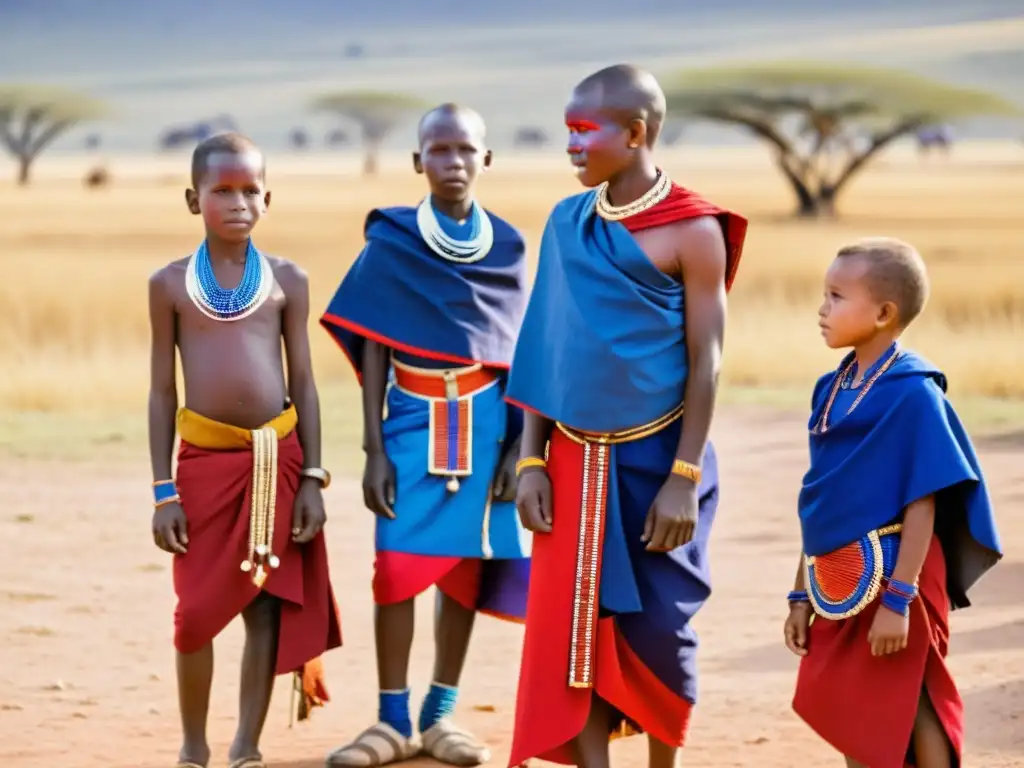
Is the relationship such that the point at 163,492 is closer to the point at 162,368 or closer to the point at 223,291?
the point at 162,368

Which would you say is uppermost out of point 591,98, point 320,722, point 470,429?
point 591,98

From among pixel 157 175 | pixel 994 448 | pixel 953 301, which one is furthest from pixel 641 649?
pixel 157 175

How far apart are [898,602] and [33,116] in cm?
6552

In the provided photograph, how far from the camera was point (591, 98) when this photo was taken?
4434 mm

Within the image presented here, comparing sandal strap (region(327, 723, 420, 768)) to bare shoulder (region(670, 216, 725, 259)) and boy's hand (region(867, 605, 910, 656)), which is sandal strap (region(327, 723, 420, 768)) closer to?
boy's hand (region(867, 605, 910, 656))

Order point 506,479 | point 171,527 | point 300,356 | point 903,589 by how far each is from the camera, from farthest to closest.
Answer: point 506,479 → point 300,356 → point 171,527 → point 903,589

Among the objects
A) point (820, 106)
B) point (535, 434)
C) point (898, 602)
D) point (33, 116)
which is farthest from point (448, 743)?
Answer: point (33, 116)

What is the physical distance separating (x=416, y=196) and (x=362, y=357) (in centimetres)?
3867

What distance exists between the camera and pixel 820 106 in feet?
158

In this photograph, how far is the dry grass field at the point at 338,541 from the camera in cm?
569

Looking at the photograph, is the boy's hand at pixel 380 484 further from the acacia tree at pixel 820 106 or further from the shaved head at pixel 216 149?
the acacia tree at pixel 820 106

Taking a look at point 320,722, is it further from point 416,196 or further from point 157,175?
point 157,175

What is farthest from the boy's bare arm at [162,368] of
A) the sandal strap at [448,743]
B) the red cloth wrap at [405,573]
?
the sandal strap at [448,743]

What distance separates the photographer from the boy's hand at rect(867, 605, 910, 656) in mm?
4184
